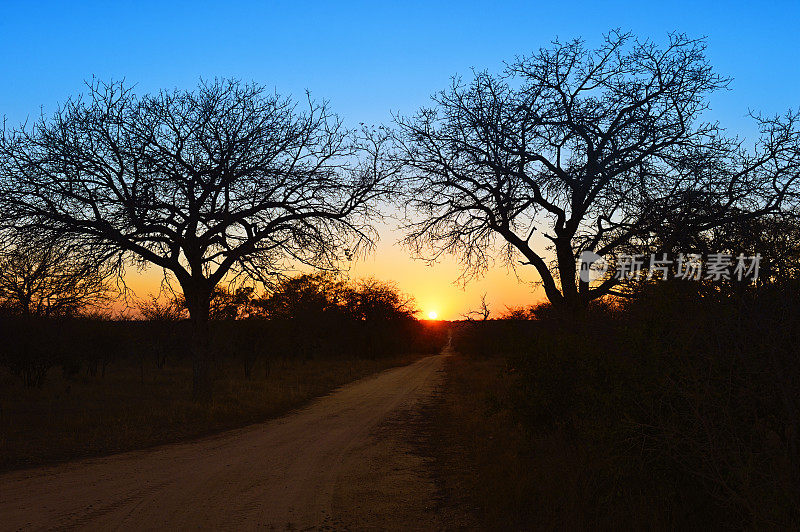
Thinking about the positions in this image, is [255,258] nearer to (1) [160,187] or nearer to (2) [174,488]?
(1) [160,187]

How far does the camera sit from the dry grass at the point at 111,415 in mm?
10062

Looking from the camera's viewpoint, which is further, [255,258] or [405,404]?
[405,404]

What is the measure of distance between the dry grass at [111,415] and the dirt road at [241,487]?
1.07 metres

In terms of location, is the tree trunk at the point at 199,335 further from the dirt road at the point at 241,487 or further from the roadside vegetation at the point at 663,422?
the roadside vegetation at the point at 663,422

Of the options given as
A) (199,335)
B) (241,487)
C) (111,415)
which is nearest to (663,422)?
(241,487)

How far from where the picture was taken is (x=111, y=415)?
1342cm

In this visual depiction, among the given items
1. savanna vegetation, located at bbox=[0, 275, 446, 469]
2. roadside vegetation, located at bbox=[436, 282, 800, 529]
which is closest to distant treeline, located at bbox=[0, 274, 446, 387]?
savanna vegetation, located at bbox=[0, 275, 446, 469]

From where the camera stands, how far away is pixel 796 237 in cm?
951

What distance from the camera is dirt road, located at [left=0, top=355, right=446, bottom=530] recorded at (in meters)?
5.90

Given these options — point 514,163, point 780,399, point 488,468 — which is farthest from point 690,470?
point 514,163

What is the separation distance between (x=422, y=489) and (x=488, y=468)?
1014mm

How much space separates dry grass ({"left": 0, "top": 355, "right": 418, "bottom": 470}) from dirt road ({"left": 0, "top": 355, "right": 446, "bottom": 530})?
1069mm

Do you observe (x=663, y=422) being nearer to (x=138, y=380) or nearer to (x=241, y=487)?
(x=241, y=487)

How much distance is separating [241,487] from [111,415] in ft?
25.6
